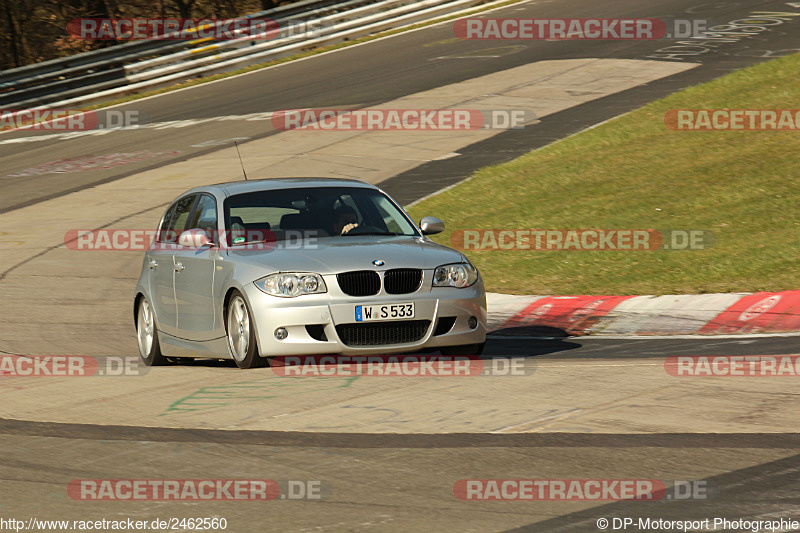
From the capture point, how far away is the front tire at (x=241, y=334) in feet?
29.6

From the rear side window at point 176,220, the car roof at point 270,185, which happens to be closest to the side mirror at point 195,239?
the car roof at point 270,185

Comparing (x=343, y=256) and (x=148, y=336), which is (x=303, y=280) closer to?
(x=343, y=256)

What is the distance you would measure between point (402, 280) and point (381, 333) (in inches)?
17.5

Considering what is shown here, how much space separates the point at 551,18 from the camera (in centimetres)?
3441

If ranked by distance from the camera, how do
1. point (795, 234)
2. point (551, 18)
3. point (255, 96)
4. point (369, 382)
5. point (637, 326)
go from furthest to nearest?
1. point (551, 18)
2. point (255, 96)
3. point (795, 234)
4. point (637, 326)
5. point (369, 382)

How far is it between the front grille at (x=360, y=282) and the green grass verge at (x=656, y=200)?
448 centimetres

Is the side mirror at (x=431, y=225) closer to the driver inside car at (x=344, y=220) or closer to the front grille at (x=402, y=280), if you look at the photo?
the driver inside car at (x=344, y=220)

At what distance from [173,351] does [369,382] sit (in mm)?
2575

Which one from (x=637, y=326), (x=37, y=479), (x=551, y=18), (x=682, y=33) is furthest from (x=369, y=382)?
(x=551, y=18)

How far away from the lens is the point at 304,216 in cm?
992

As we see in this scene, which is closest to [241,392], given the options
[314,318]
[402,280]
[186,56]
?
[314,318]

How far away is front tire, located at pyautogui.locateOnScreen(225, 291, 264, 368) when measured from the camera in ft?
29.6

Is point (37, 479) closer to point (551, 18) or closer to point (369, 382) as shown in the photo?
point (369, 382)

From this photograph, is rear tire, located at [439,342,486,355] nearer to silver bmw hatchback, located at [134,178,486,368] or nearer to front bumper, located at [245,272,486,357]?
silver bmw hatchback, located at [134,178,486,368]
